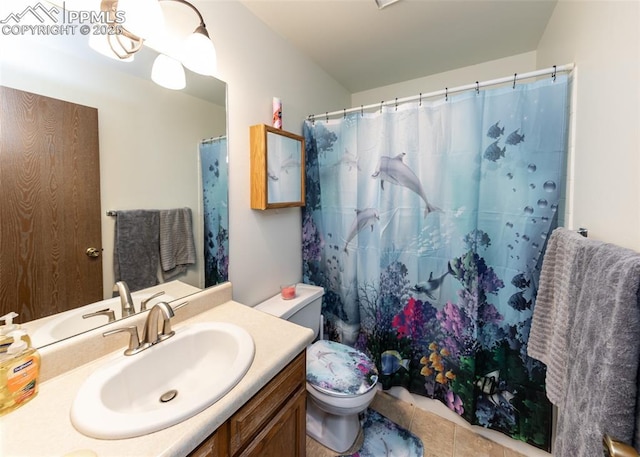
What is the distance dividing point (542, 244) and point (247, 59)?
68.6 inches

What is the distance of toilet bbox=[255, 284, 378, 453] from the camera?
1.20 metres

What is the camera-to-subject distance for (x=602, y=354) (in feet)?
1.71

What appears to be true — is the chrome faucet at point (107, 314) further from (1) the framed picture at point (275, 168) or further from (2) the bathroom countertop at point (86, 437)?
(1) the framed picture at point (275, 168)

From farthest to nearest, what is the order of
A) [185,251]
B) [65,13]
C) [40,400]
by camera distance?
1. [185,251]
2. [65,13]
3. [40,400]

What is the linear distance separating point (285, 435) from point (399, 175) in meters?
1.33

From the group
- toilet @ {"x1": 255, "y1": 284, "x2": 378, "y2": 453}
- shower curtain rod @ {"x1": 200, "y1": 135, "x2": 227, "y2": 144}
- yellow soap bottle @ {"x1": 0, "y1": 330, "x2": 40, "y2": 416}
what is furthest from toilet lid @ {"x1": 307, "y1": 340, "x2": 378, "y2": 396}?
shower curtain rod @ {"x1": 200, "y1": 135, "x2": 227, "y2": 144}

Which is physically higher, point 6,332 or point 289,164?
point 289,164


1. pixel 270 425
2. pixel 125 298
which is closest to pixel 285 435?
pixel 270 425

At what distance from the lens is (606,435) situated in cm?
48

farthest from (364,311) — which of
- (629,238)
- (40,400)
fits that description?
(40,400)

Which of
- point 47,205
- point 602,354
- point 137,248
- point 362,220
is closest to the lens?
point 602,354

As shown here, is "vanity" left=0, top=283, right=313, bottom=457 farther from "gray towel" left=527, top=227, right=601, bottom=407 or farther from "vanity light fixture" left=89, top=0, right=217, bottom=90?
"vanity light fixture" left=89, top=0, right=217, bottom=90

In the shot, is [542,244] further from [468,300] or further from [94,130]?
[94,130]

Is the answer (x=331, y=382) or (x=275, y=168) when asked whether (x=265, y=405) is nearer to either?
(x=331, y=382)
